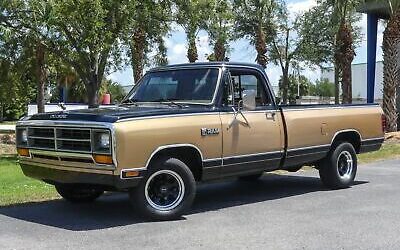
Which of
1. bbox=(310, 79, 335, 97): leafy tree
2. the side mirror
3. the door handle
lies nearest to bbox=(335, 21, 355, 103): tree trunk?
the door handle

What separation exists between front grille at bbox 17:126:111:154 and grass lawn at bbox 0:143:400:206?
1.44 m

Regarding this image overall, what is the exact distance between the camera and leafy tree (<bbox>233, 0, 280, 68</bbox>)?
3200cm

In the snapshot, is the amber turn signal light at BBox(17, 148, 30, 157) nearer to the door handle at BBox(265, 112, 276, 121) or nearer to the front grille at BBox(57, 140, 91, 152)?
the front grille at BBox(57, 140, 91, 152)

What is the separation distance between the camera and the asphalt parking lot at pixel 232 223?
6.47 metres

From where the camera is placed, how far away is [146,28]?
59.0 ft

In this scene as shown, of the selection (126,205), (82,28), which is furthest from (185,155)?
(82,28)

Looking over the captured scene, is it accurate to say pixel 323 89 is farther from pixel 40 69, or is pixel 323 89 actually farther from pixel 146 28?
pixel 146 28

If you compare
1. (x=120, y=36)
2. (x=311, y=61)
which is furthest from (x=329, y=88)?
(x=120, y=36)

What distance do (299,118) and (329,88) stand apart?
107m

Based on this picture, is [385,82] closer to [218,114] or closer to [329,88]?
[218,114]

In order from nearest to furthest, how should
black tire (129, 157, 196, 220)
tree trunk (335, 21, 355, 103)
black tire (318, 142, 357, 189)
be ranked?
black tire (129, 157, 196, 220) < black tire (318, 142, 357, 189) < tree trunk (335, 21, 355, 103)

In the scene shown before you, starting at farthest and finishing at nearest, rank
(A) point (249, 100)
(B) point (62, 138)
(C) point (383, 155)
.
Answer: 1. (C) point (383, 155)
2. (A) point (249, 100)
3. (B) point (62, 138)

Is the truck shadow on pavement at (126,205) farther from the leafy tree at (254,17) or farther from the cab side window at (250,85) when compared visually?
the leafy tree at (254,17)

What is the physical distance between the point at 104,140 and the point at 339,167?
192 inches
